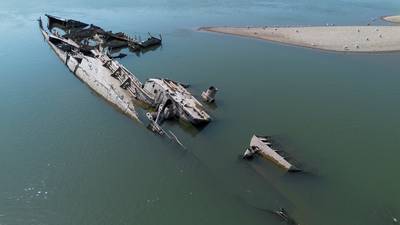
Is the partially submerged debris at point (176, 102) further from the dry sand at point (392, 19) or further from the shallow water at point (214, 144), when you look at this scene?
the dry sand at point (392, 19)

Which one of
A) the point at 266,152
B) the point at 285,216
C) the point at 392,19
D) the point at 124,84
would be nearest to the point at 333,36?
the point at 392,19

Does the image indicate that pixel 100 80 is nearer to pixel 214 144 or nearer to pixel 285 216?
pixel 214 144

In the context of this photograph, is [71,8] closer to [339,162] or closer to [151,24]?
[151,24]

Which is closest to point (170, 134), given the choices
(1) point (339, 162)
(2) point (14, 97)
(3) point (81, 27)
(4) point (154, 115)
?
(4) point (154, 115)

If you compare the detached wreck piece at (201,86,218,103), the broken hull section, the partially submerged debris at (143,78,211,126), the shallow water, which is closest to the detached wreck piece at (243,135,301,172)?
the shallow water

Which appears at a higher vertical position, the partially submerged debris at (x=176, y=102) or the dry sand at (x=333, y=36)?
the dry sand at (x=333, y=36)

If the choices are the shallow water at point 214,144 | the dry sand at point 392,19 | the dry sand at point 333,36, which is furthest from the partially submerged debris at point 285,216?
the dry sand at point 392,19
